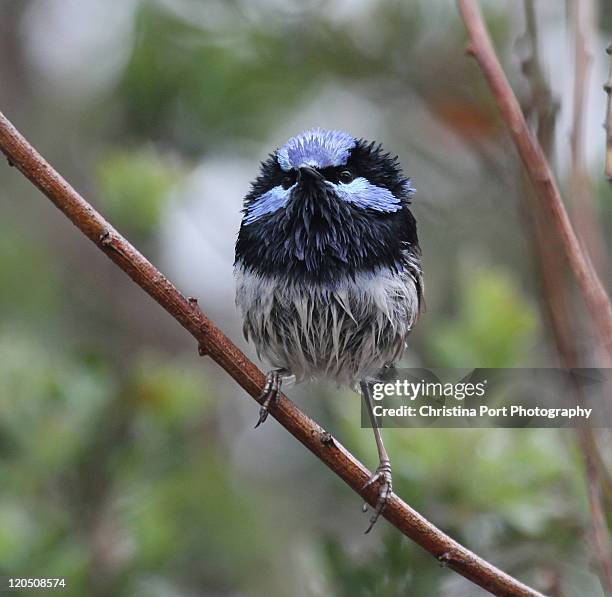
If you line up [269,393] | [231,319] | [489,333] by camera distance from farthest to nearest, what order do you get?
[231,319] → [489,333] → [269,393]

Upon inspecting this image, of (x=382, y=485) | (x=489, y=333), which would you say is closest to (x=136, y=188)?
(x=489, y=333)

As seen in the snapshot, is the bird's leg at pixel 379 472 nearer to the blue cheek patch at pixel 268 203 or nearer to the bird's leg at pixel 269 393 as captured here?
the bird's leg at pixel 269 393

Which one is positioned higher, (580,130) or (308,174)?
(308,174)

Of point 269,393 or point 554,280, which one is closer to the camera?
point 554,280

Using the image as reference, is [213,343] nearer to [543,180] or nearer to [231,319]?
[543,180]

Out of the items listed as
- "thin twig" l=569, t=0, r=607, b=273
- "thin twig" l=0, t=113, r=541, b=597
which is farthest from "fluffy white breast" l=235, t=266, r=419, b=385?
"thin twig" l=569, t=0, r=607, b=273

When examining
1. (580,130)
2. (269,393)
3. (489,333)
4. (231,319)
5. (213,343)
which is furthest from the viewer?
(231,319)

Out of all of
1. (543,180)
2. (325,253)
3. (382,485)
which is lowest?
(382,485)

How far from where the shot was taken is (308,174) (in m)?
3.09

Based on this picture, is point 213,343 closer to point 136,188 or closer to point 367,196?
point 367,196

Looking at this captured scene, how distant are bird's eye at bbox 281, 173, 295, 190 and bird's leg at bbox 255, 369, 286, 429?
61 centimetres

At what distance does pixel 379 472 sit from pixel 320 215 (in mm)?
831

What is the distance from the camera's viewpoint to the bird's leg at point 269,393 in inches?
109

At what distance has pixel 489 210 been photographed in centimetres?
530
